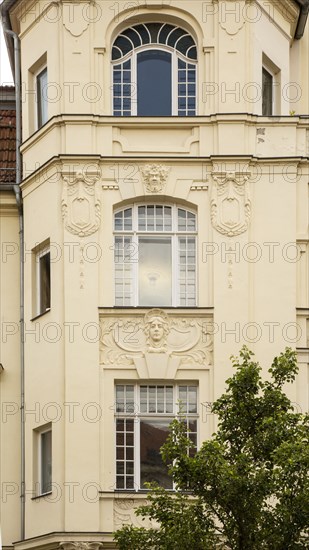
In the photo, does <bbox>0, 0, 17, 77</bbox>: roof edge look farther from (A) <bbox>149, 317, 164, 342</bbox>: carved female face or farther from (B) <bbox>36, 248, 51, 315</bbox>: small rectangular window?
(A) <bbox>149, 317, 164, 342</bbox>: carved female face

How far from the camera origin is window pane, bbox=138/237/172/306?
128 ft

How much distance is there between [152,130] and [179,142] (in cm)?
66

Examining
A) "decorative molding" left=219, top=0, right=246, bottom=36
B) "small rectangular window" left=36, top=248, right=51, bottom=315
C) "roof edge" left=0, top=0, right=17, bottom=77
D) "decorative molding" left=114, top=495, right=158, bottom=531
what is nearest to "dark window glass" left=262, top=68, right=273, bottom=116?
"decorative molding" left=219, top=0, right=246, bottom=36

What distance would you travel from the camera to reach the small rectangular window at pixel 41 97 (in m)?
40.5

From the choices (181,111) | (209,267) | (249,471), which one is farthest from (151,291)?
(249,471)

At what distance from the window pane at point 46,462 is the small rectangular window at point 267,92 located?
886 cm

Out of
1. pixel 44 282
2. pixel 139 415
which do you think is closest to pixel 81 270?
pixel 44 282

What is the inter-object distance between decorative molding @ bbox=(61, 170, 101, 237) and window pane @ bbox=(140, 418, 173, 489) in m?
4.44

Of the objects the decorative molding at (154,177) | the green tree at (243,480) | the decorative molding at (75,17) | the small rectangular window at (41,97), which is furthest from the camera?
the small rectangular window at (41,97)

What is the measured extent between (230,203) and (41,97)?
5449mm

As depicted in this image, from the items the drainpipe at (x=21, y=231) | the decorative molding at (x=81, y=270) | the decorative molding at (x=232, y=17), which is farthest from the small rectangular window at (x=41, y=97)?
the decorative molding at (x=232, y=17)

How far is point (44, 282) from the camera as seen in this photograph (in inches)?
1572

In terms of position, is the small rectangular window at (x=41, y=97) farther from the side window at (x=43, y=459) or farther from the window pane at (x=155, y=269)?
the side window at (x=43, y=459)

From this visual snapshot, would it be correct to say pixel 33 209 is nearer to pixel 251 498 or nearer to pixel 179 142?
pixel 179 142
